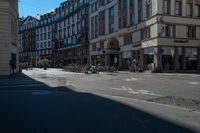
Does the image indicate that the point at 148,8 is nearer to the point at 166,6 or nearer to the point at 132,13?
the point at 166,6

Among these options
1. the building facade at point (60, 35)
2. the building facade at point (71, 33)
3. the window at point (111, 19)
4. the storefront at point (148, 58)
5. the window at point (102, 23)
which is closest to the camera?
the storefront at point (148, 58)

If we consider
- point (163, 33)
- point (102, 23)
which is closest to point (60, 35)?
point (102, 23)

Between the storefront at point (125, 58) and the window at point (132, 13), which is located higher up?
the window at point (132, 13)

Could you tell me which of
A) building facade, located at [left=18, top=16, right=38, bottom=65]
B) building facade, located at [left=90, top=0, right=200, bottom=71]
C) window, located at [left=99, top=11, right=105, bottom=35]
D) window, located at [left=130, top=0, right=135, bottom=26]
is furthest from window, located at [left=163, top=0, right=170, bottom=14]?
building facade, located at [left=18, top=16, right=38, bottom=65]

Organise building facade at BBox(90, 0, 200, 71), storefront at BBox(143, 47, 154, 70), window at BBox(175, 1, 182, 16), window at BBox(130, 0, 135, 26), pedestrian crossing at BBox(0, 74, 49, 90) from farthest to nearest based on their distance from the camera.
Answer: window at BBox(130, 0, 135, 26) < storefront at BBox(143, 47, 154, 70) < window at BBox(175, 1, 182, 16) < building facade at BBox(90, 0, 200, 71) < pedestrian crossing at BBox(0, 74, 49, 90)

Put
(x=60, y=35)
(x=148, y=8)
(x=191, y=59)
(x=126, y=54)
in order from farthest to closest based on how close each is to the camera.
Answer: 1. (x=60, y=35)
2. (x=126, y=54)
3. (x=148, y=8)
4. (x=191, y=59)

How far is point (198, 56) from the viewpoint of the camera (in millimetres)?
50031

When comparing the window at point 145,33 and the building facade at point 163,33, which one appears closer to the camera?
the building facade at point 163,33

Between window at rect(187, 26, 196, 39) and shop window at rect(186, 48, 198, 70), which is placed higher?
window at rect(187, 26, 196, 39)

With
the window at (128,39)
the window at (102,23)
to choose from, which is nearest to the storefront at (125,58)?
the window at (128,39)

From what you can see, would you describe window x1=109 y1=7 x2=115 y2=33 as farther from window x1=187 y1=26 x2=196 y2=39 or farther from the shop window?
the shop window

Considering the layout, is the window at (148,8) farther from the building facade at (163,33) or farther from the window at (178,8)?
the window at (178,8)

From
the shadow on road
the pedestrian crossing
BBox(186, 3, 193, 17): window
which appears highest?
BBox(186, 3, 193, 17): window

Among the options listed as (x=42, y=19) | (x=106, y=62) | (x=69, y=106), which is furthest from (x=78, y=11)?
(x=69, y=106)
